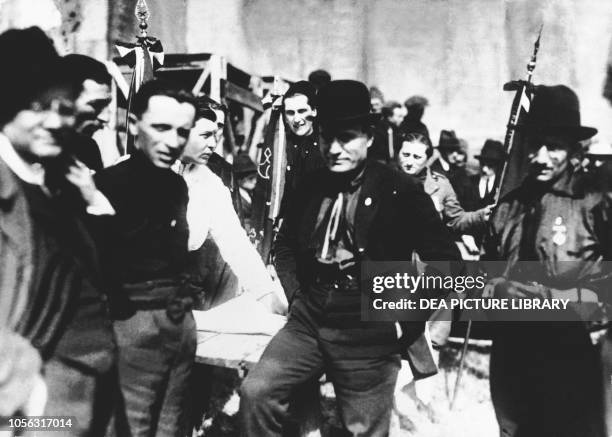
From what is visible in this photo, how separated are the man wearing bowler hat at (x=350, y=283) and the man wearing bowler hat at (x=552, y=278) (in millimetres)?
560

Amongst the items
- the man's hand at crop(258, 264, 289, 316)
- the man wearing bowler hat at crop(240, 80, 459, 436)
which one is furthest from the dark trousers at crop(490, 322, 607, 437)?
the man's hand at crop(258, 264, 289, 316)

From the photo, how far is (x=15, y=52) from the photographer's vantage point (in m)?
2.35

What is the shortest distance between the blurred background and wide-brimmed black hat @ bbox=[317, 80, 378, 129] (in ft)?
6.33

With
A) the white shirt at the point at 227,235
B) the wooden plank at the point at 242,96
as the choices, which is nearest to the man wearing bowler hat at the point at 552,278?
the white shirt at the point at 227,235

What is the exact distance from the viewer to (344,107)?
9.43 feet

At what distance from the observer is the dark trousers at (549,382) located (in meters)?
2.89

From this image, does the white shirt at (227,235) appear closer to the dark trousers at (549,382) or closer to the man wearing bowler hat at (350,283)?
the man wearing bowler hat at (350,283)

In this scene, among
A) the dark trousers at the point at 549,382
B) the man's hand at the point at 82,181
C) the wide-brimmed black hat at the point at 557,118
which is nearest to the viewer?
the man's hand at the point at 82,181

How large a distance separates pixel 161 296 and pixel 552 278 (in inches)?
84.1

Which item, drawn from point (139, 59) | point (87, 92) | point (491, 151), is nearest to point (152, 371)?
point (87, 92)

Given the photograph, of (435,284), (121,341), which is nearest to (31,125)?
(121,341)

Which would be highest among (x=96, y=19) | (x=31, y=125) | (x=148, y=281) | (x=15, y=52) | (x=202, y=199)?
(x=96, y=19)

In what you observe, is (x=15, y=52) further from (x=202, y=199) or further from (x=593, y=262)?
(x=593, y=262)

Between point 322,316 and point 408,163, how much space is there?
217 centimetres
